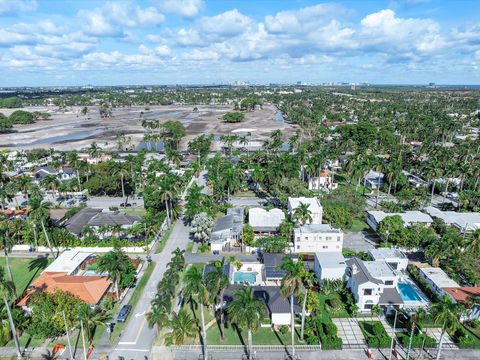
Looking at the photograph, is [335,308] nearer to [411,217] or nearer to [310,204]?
[310,204]

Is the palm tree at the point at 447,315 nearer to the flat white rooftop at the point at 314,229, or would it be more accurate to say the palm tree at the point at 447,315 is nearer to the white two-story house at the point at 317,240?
the white two-story house at the point at 317,240


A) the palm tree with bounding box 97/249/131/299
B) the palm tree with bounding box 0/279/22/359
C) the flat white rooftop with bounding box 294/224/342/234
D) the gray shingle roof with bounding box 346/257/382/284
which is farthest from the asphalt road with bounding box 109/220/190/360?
the gray shingle roof with bounding box 346/257/382/284

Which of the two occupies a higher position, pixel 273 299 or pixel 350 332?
pixel 273 299

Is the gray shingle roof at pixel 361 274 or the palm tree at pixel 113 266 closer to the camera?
the palm tree at pixel 113 266

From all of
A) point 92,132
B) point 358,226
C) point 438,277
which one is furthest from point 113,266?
point 92,132

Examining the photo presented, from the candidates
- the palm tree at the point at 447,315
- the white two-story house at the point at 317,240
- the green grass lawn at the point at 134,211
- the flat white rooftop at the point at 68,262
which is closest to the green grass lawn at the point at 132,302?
the flat white rooftop at the point at 68,262
